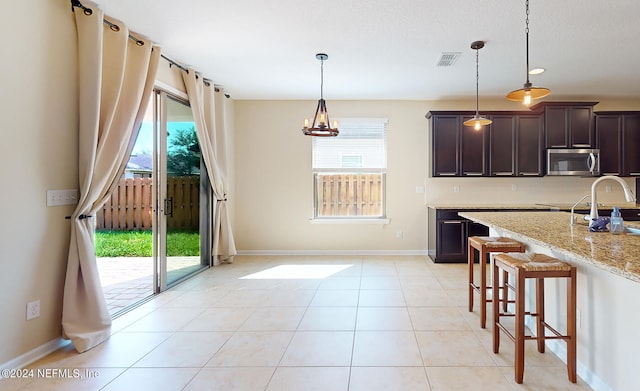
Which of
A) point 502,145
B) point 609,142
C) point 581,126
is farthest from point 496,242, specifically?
point 609,142

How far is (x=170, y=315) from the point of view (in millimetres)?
3107

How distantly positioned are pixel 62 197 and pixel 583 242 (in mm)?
3575

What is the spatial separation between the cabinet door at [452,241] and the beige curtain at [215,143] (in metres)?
3.21

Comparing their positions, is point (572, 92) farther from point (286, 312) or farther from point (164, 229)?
point (164, 229)

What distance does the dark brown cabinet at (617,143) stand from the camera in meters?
5.04

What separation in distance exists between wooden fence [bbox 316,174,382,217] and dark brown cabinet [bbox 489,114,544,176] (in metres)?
1.88

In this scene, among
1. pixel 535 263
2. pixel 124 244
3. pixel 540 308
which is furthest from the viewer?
pixel 124 244

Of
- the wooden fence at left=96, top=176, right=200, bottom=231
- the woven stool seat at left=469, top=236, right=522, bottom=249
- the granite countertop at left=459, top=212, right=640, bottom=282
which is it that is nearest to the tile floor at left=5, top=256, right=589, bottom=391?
the woven stool seat at left=469, top=236, right=522, bottom=249

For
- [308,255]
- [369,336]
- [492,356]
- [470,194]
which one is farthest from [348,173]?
[492,356]

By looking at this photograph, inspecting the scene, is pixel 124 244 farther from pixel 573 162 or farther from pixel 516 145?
pixel 573 162

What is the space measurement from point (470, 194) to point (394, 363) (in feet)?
13.1

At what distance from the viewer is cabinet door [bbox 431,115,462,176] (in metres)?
5.13

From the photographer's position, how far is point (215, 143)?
4.66 meters

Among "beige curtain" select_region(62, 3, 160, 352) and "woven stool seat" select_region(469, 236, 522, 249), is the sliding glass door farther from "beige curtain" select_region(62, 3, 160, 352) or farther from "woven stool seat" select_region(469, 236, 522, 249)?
"woven stool seat" select_region(469, 236, 522, 249)
